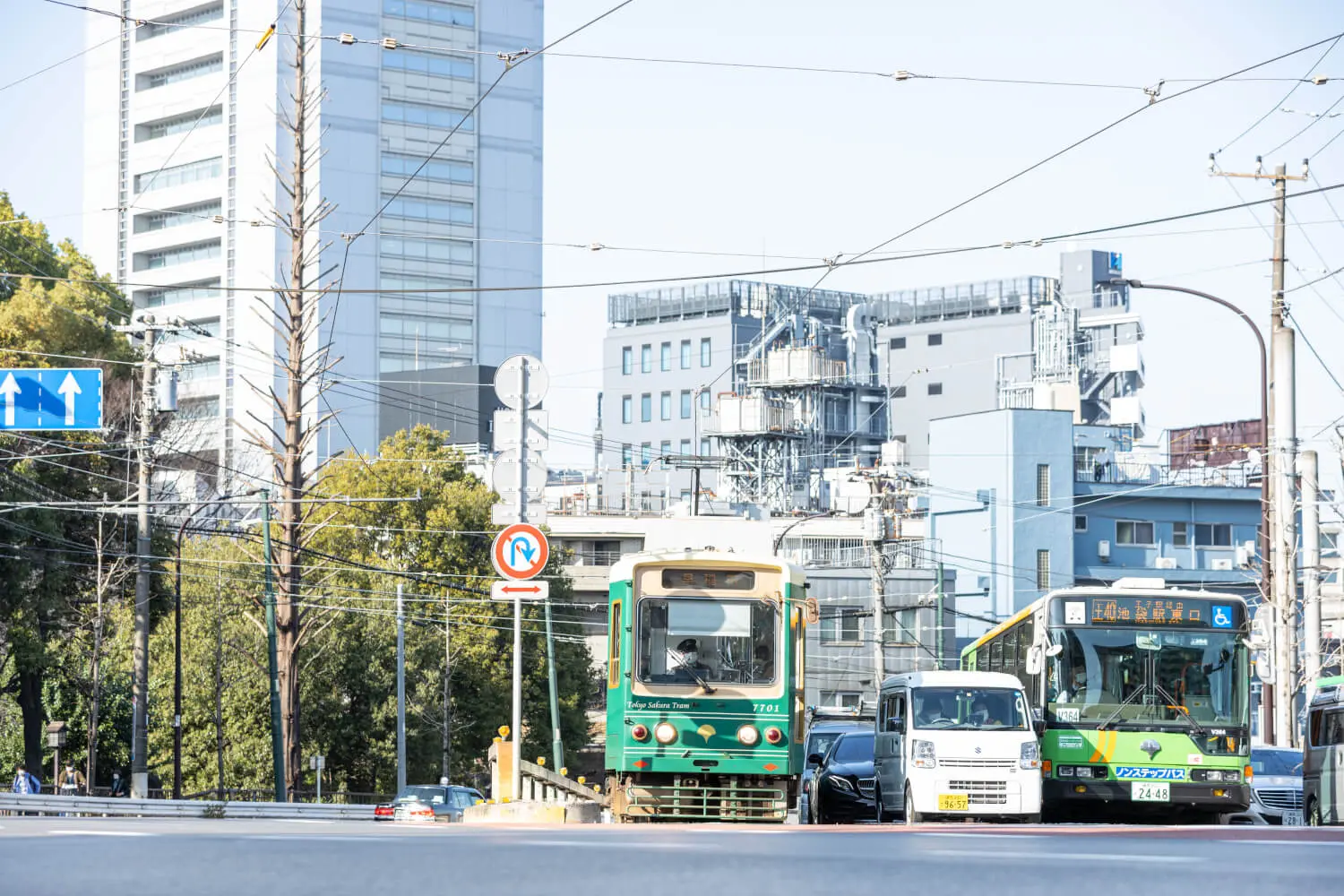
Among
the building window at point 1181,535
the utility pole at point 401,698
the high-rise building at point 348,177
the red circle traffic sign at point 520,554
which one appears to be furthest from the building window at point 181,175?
the red circle traffic sign at point 520,554

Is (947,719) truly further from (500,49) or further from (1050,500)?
(500,49)

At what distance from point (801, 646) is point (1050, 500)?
170ft

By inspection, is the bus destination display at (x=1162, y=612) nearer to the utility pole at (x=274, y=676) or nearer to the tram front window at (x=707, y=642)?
the tram front window at (x=707, y=642)

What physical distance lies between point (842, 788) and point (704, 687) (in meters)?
5.70

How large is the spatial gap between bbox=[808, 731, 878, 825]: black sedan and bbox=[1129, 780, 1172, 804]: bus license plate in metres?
3.74

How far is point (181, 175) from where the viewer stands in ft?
332

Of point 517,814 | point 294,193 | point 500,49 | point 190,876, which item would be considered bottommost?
point 517,814

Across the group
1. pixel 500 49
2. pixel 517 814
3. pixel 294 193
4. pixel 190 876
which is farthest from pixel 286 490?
pixel 500 49

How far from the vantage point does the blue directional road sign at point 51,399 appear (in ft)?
71.5

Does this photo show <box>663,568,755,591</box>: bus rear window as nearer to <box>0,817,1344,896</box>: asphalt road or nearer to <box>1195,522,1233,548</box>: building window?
<box>0,817,1344,896</box>: asphalt road

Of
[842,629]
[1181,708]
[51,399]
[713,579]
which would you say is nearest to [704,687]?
[713,579]

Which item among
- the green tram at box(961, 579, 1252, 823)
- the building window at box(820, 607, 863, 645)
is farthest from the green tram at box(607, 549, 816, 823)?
the building window at box(820, 607, 863, 645)

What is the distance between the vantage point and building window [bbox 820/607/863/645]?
70062 millimetres

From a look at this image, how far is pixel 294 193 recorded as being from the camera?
3516 cm
